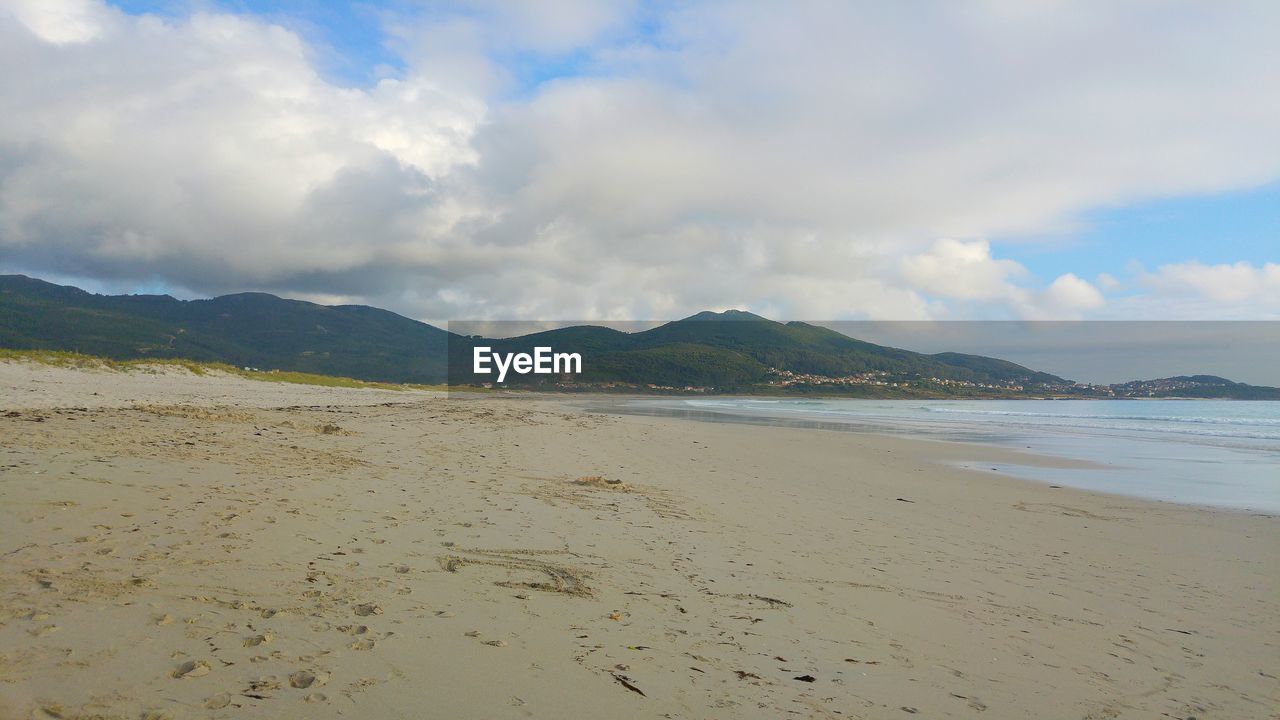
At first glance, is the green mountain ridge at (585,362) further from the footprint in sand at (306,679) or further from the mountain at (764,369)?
the footprint in sand at (306,679)

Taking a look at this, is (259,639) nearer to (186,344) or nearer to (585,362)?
(186,344)

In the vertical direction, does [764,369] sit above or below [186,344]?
below

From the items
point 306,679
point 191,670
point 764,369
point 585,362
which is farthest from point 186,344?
point 306,679

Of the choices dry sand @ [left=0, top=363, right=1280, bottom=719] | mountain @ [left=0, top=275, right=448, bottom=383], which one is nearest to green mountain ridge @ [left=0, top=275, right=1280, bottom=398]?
mountain @ [left=0, top=275, right=448, bottom=383]

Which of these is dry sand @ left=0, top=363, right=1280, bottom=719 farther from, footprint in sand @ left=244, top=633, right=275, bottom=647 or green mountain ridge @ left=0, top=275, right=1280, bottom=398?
green mountain ridge @ left=0, top=275, right=1280, bottom=398

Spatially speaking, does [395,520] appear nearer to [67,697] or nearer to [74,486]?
[74,486]

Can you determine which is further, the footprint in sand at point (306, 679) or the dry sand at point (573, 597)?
the dry sand at point (573, 597)

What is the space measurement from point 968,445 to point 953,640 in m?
23.1

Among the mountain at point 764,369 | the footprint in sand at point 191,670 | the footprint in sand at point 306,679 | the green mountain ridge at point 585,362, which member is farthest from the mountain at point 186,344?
the footprint in sand at point 306,679

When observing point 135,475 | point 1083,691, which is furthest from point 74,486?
point 1083,691

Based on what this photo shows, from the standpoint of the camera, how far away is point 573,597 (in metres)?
5.47

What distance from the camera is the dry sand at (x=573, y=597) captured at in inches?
148

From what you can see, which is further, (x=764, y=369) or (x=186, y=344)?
(x=764, y=369)

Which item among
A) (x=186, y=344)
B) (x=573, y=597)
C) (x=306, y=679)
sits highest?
(x=186, y=344)
